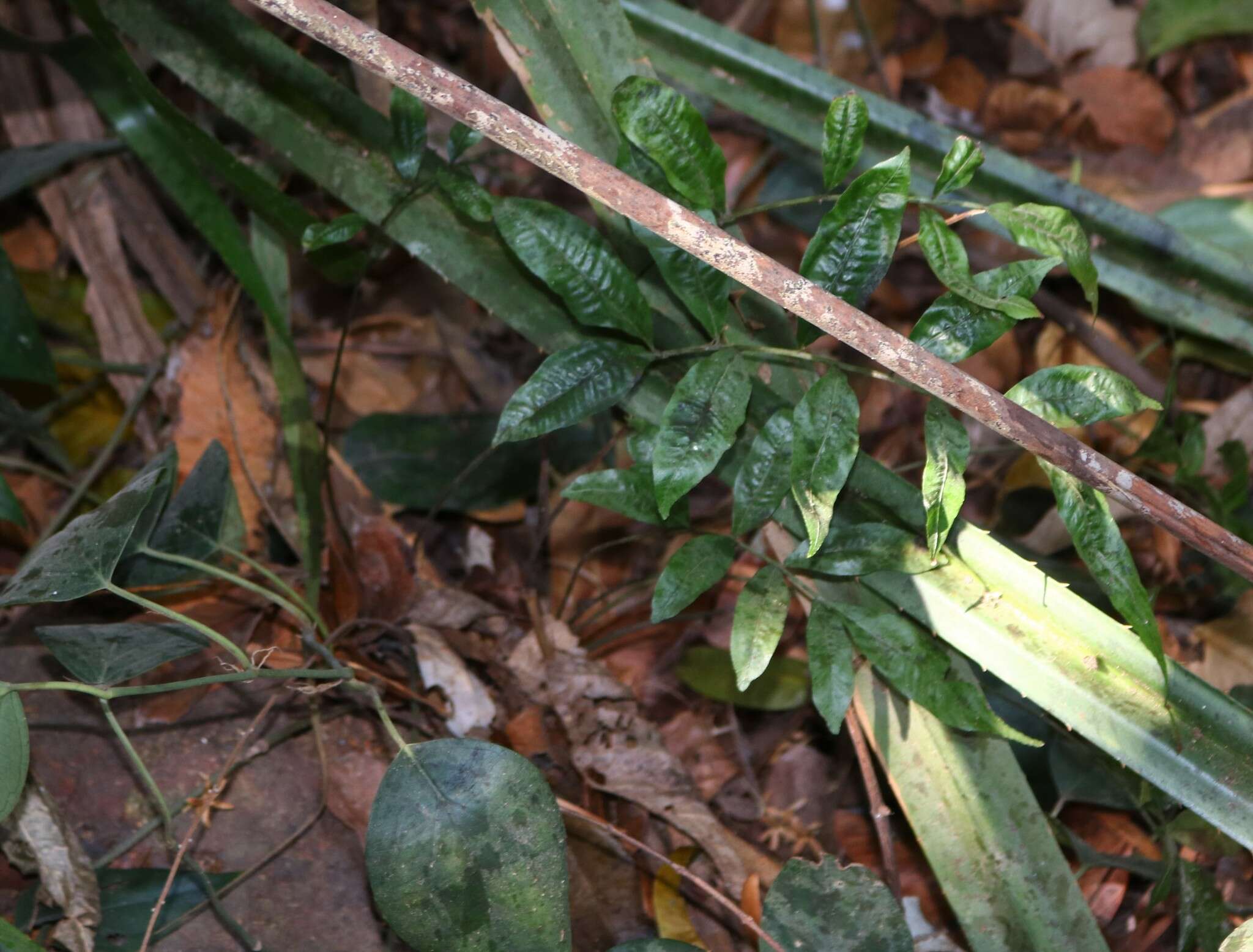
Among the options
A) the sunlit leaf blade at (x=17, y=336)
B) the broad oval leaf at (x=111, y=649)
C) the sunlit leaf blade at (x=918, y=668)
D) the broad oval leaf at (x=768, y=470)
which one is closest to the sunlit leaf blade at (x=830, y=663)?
the sunlit leaf blade at (x=918, y=668)

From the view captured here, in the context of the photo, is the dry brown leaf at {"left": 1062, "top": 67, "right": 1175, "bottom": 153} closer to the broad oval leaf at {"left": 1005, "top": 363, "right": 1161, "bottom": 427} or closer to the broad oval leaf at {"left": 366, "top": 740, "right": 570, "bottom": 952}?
the broad oval leaf at {"left": 1005, "top": 363, "right": 1161, "bottom": 427}

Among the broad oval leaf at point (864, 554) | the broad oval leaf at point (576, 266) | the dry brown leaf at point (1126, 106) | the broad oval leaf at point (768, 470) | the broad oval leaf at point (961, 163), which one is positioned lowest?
the broad oval leaf at point (864, 554)

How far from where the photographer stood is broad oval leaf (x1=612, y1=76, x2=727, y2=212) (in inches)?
34.0

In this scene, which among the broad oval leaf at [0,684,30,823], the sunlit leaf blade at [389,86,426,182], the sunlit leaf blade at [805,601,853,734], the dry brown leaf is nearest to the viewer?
the broad oval leaf at [0,684,30,823]

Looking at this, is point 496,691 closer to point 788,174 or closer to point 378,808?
point 378,808

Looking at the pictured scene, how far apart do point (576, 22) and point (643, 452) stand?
1.50 ft

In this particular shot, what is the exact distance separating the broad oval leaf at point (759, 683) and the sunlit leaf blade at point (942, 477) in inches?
15.6

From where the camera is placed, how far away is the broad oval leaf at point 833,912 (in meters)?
0.86

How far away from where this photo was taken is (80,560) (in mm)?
888

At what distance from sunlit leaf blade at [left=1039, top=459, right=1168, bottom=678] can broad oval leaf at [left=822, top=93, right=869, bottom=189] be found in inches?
12.3

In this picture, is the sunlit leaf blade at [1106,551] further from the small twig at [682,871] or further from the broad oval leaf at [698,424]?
the small twig at [682,871]

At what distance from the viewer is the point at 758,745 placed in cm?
121

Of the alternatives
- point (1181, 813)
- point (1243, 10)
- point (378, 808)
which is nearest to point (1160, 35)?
point (1243, 10)

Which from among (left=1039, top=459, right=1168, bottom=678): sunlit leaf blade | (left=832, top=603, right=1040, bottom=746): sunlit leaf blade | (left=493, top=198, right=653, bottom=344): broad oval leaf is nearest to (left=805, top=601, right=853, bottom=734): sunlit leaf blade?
(left=832, top=603, right=1040, bottom=746): sunlit leaf blade
